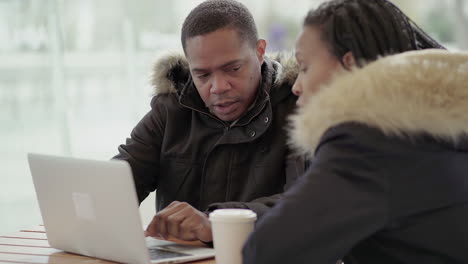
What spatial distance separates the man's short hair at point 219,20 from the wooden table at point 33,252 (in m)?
0.74

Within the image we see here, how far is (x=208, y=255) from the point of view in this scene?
1.57 metres

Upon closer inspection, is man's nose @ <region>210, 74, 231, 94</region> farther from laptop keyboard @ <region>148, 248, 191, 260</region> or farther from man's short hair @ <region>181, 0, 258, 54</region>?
laptop keyboard @ <region>148, 248, 191, 260</region>

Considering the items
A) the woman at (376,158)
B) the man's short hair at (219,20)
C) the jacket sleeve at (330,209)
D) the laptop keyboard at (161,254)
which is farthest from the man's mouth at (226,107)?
the jacket sleeve at (330,209)

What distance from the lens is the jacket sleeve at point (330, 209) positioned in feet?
3.99

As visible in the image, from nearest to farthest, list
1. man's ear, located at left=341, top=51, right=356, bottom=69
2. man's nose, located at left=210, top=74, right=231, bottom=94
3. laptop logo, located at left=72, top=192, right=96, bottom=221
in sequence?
man's ear, located at left=341, top=51, right=356, bottom=69, laptop logo, located at left=72, top=192, right=96, bottom=221, man's nose, located at left=210, top=74, right=231, bottom=94

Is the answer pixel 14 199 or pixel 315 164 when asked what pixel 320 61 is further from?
pixel 14 199

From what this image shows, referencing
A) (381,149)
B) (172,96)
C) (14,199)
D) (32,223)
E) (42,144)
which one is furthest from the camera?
(42,144)

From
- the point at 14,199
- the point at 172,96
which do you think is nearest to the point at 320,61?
the point at 172,96

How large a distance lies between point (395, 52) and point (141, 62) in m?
→ 4.10

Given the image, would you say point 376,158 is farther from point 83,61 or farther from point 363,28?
point 83,61

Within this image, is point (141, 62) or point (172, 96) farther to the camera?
point (141, 62)

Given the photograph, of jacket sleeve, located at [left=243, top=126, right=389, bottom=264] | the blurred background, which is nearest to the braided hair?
jacket sleeve, located at [left=243, top=126, right=389, bottom=264]

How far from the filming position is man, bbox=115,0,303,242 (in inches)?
81.3

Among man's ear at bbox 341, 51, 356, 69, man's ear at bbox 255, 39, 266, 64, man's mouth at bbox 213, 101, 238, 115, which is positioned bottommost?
man's mouth at bbox 213, 101, 238, 115
